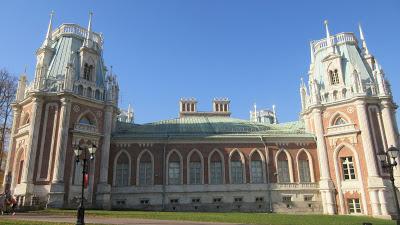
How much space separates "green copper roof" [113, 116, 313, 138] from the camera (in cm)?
3934

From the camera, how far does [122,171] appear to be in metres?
37.6

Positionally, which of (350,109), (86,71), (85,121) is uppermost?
(86,71)

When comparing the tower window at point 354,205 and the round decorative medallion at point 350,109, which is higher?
the round decorative medallion at point 350,109

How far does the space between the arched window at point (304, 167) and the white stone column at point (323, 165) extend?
1.56 metres

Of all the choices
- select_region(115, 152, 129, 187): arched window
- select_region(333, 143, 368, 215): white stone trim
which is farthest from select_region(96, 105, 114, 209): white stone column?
select_region(333, 143, 368, 215): white stone trim

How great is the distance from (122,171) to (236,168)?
1254 centimetres

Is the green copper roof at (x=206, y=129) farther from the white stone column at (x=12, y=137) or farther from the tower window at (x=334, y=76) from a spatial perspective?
the white stone column at (x=12, y=137)

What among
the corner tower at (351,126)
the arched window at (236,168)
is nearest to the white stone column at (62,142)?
the arched window at (236,168)

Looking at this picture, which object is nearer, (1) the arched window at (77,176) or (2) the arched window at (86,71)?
(1) the arched window at (77,176)

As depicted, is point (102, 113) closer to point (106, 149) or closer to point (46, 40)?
point (106, 149)

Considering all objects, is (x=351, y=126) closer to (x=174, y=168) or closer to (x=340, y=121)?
(x=340, y=121)

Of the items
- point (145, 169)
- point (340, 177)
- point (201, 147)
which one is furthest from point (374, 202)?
point (145, 169)

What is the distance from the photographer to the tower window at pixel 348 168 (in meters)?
36.0

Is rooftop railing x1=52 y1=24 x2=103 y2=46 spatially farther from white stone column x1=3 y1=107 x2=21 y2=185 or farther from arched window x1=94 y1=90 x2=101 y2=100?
white stone column x1=3 y1=107 x2=21 y2=185
